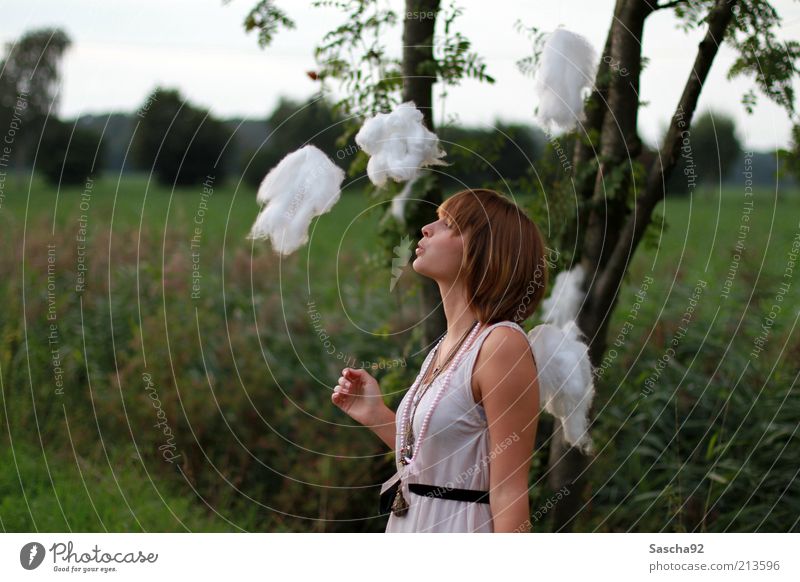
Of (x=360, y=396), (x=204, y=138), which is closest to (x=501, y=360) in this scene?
(x=360, y=396)

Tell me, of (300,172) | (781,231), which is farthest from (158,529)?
(781,231)

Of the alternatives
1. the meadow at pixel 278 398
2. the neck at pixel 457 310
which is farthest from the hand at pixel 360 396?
the meadow at pixel 278 398

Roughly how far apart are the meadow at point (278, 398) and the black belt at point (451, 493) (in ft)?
3.64

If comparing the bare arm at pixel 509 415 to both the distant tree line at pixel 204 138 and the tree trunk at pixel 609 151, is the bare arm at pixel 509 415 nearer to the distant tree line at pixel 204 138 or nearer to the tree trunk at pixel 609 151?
the distant tree line at pixel 204 138

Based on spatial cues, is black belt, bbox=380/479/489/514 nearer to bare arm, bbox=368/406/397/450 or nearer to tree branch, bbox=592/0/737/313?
bare arm, bbox=368/406/397/450

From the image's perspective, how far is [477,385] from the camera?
1.78 metres

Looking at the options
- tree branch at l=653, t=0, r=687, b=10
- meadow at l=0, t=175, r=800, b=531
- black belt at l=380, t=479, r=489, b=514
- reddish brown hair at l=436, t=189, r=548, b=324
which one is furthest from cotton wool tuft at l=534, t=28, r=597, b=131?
black belt at l=380, t=479, r=489, b=514

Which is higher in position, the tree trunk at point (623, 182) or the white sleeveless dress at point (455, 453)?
the tree trunk at point (623, 182)

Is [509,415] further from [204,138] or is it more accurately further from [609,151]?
[204,138]

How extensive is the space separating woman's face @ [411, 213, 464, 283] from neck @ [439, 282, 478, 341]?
0.07 feet

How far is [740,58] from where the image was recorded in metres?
2.80

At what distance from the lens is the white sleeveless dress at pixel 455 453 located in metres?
1.79
